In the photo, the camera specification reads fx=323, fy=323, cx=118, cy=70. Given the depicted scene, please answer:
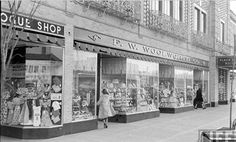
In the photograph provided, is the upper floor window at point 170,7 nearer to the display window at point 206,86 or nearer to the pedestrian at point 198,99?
the pedestrian at point 198,99

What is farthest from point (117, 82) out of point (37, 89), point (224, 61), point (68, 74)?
point (224, 61)

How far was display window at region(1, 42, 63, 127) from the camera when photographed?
10258 mm

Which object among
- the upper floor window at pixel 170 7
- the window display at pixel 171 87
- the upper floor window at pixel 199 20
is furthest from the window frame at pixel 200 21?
the window display at pixel 171 87

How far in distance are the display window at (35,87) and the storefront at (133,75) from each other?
4.63 feet

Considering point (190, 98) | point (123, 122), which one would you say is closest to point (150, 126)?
point (123, 122)

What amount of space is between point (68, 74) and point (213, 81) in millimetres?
18828

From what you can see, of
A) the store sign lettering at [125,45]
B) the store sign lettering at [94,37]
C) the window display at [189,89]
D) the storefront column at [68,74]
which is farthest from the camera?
the window display at [189,89]

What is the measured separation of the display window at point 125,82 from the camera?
1466 centimetres

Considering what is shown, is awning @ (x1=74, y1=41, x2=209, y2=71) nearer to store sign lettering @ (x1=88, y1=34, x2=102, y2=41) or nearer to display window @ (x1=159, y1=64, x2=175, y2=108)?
store sign lettering @ (x1=88, y1=34, x2=102, y2=41)

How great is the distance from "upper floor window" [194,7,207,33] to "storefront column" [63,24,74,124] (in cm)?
1541

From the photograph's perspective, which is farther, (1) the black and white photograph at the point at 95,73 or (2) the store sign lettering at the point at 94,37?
(2) the store sign lettering at the point at 94,37

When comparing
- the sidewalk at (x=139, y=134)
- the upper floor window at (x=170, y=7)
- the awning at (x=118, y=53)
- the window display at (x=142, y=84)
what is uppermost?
the upper floor window at (x=170, y=7)

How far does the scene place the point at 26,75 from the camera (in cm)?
1030

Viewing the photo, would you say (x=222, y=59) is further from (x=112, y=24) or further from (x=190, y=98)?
(x=112, y=24)
